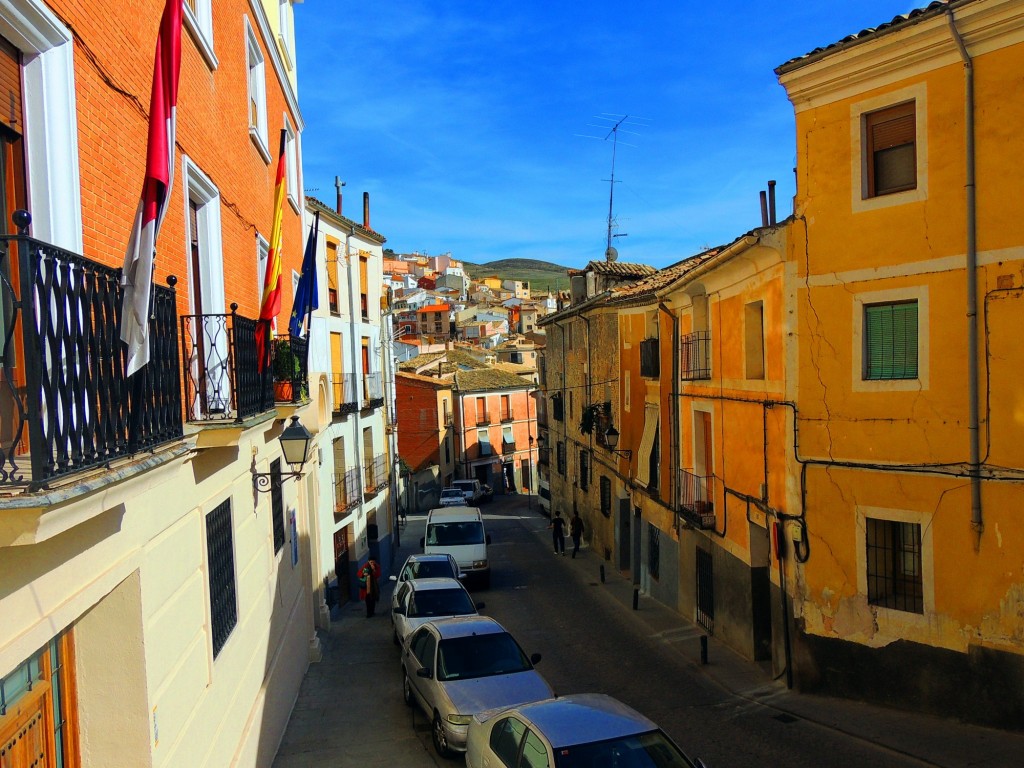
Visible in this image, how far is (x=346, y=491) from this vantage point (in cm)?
2162

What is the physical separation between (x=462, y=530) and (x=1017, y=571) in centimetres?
1591

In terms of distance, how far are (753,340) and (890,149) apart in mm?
4027

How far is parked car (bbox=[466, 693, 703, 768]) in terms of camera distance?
7.00 meters

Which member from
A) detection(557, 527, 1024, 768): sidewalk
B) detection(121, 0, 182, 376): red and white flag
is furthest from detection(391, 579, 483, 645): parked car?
detection(121, 0, 182, 376): red and white flag

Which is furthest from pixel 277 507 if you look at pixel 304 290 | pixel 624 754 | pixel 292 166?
pixel 292 166

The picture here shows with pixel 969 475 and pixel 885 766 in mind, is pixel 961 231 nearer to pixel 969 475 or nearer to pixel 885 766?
pixel 969 475

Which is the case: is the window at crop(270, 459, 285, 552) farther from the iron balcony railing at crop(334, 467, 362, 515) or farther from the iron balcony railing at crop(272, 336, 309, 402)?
the iron balcony railing at crop(334, 467, 362, 515)

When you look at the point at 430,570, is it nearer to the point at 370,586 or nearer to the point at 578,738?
the point at 370,586

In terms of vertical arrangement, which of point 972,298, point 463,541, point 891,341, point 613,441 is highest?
point 972,298

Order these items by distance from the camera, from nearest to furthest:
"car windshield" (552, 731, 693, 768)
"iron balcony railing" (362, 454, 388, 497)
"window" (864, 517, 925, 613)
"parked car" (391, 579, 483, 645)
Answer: "car windshield" (552, 731, 693, 768) → "window" (864, 517, 925, 613) → "parked car" (391, 579, 483, 645) → "iron balcony railing" (362, 454, 388, 497)

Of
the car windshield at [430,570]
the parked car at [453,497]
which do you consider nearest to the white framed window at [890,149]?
the car windshield at [430,570]

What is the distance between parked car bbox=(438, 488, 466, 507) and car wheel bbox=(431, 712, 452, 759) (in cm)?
2712

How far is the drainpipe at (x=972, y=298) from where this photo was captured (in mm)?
9820

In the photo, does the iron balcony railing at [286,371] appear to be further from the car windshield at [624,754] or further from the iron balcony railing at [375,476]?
the iron balcony railing at [375,476]
